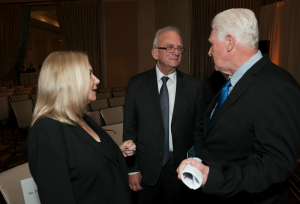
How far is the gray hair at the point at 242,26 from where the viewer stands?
1.19 meters

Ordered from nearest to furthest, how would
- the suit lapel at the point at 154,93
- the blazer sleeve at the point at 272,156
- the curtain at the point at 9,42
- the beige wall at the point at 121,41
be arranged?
the blazer sleeve at the point at 272,156 → the suit lapel at the point at 154,93 → the beige wall at the point at 121,41 → the curtain at the point at 9,42

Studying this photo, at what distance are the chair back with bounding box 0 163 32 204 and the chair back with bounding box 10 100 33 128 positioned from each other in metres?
3.35

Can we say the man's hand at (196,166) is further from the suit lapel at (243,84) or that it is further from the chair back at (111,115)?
the chair back at (111,115)

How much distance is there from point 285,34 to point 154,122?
260 inches

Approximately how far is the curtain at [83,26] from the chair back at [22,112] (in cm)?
568

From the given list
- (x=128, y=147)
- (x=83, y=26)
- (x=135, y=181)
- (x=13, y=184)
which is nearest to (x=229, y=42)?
(x=128, y=147)

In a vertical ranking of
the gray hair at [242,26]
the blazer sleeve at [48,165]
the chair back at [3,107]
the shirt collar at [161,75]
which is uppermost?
the gray hair at [242,26]

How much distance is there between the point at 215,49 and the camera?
1349 millimetres

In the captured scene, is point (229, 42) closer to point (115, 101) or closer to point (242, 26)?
point (242, 26)

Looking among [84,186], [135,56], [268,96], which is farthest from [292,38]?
[84,186]

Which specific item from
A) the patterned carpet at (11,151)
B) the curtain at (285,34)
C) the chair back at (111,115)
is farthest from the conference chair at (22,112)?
the curtain at (285,34)

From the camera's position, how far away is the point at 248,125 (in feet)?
3.74

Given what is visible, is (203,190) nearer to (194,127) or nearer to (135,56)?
(194,127)

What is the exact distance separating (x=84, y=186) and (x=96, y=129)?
0.42 metres
